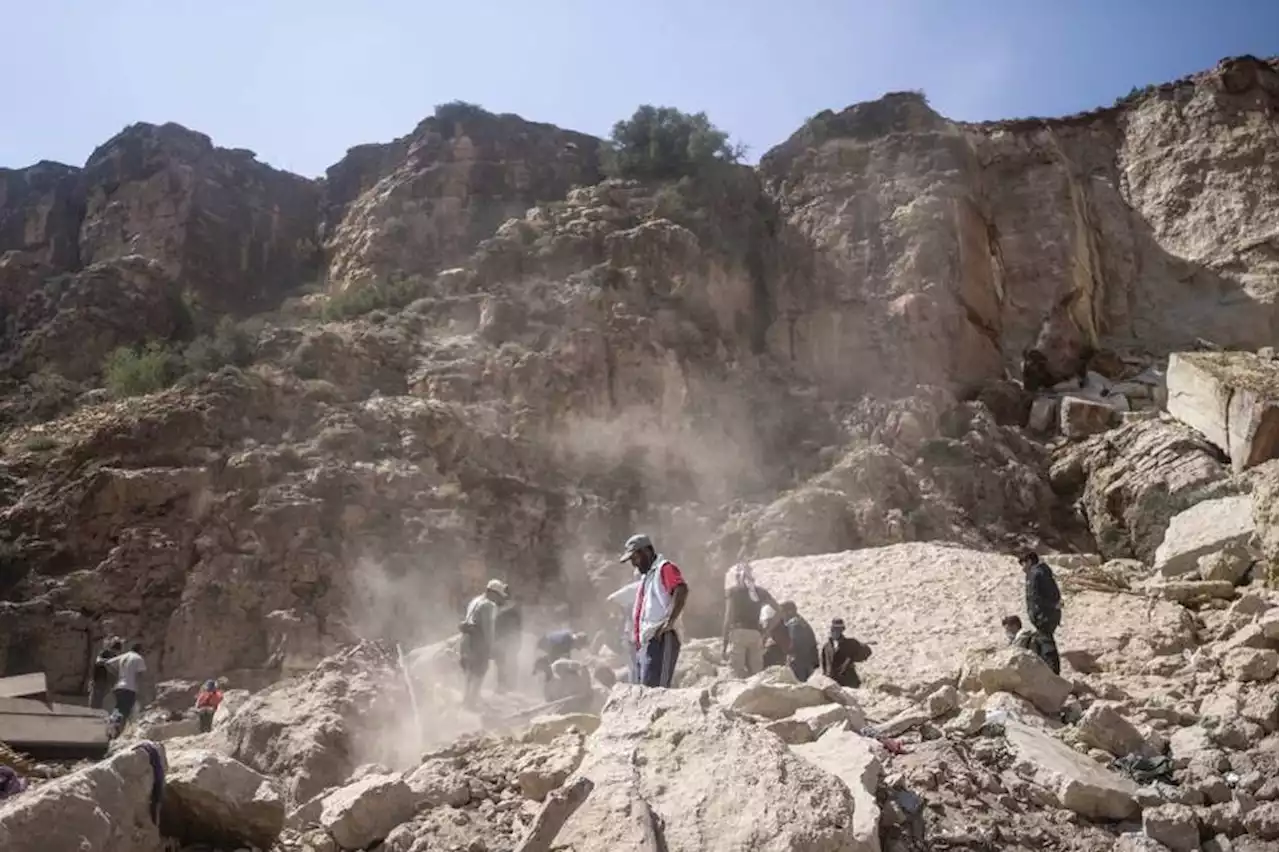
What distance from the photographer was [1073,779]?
217 inches

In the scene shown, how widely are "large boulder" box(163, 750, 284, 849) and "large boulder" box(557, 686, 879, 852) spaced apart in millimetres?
1355

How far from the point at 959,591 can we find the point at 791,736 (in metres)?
8.85

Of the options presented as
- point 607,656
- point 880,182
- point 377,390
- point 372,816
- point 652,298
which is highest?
point 880,182

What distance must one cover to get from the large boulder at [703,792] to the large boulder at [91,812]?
160cm

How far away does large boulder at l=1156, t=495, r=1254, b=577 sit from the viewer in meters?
11.4

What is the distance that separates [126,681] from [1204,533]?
37.5ft

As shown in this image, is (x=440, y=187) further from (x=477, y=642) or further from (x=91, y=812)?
(x=91, y=812)

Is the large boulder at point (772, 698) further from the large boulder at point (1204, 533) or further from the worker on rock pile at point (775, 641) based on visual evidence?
the large boulder at point (1204, 533)

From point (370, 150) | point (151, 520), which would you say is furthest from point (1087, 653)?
point (370, 150)

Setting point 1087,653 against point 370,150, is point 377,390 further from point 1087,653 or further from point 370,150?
point 1087,653

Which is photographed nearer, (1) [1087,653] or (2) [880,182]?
(1) [1087,653]

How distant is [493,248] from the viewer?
23859mm

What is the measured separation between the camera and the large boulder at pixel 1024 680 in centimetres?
719

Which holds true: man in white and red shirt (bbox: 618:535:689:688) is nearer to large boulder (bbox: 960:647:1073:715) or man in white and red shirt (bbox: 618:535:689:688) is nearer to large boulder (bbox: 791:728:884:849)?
large boulder (bbox: 791:728:884:849)
